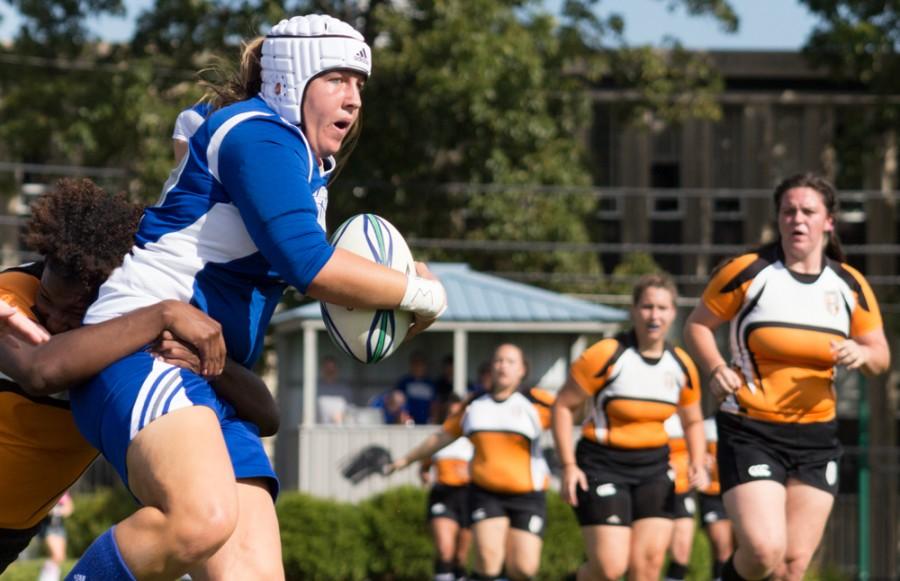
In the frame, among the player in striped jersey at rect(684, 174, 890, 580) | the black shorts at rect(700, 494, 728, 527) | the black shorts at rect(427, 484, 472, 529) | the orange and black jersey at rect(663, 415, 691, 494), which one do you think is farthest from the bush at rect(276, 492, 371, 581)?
the player in striped jersey at rect(684, 174, 890, 580)

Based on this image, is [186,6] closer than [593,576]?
No

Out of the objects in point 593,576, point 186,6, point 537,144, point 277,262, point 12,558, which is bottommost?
point 593,576

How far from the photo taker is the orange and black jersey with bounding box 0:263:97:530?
5191mm

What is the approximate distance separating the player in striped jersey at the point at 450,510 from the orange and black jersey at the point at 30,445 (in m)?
9.21

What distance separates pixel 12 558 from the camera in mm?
5633

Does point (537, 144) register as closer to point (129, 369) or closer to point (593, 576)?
point (593, 576)

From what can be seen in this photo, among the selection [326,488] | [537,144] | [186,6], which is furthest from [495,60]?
[326,488]

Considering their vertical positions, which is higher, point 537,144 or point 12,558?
point 537,144

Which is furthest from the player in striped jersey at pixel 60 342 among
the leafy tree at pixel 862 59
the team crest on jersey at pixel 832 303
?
the leafy tree at pixel 862 59

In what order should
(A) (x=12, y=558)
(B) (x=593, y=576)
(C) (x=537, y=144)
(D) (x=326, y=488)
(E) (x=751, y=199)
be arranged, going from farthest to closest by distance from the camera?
(E) (x=751, y=199) → (C) (x=537, y=144) → (D) (x=326, y=488) → (B) (x=593, y=576) → (A) (x=12, y=558)

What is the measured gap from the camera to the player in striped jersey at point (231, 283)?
14.5 ft

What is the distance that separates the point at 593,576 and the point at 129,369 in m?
5.50

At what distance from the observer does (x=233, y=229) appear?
4.71 metres

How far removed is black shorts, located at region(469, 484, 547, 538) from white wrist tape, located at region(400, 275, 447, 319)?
7980 millimetres
